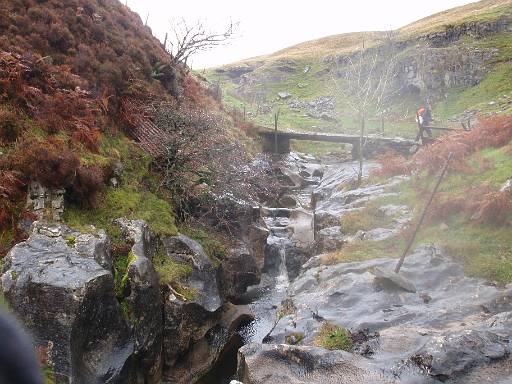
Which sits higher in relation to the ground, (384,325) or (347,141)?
(347,141)

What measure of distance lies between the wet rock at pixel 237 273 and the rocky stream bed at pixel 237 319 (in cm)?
18

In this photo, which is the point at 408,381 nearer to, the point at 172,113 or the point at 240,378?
the point at 240,378

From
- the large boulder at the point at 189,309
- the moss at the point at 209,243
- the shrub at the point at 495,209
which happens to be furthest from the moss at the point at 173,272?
the shrub at the point at 495,209

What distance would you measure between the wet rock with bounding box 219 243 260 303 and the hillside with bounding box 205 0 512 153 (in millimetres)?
32095

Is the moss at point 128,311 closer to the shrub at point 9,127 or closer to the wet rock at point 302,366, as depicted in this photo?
the wet rock at point 302,366

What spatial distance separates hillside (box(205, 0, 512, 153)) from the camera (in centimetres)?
5122

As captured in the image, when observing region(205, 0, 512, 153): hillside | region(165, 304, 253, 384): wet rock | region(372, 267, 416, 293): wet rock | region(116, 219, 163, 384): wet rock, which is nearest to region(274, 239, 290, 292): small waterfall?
region(165, 304, 253, 384): wet rock

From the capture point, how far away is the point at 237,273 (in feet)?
58.5

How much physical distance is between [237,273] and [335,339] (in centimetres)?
796

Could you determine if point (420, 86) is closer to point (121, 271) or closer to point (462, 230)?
point (462, 230)

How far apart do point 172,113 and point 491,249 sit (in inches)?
497

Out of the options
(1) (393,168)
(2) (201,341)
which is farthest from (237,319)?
(1) (393,168)

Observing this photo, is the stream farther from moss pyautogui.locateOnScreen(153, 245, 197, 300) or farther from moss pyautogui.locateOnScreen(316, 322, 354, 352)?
moss pyautogui.locateOnScreen(153, 245, 197, 300)

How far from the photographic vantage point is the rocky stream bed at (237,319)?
9.12 metres
